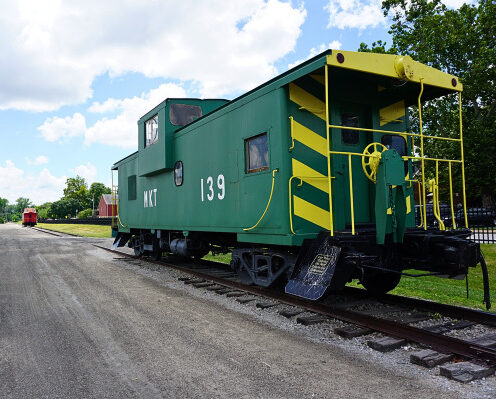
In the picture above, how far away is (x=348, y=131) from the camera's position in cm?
598

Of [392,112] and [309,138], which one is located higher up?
[392,112]

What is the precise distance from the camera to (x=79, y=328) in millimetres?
4969

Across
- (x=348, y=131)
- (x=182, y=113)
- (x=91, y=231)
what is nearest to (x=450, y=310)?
(x=348, y=131)

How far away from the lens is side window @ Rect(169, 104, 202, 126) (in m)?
9.34

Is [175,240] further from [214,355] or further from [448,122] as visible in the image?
[448,122]

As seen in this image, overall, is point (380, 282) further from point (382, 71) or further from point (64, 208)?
point (64, 208)

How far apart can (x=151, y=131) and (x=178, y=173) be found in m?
1.85

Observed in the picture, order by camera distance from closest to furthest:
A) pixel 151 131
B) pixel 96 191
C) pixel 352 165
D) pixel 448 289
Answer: pixel 352 165
pixel 448 289
pixel 151 131
pixel 96 191

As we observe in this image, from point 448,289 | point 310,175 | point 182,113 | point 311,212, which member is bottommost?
point 448,289

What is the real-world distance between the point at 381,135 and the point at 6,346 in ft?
18.7

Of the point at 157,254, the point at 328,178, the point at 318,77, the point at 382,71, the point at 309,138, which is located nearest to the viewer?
the point at 328,178

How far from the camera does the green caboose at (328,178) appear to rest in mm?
4797

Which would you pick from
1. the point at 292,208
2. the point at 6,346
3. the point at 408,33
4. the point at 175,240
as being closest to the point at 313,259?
the point at 292,208

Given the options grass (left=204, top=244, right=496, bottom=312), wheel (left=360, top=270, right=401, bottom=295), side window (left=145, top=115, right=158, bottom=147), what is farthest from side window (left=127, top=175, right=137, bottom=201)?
wheel (left=360, top=270, right=401, bottom=295)
